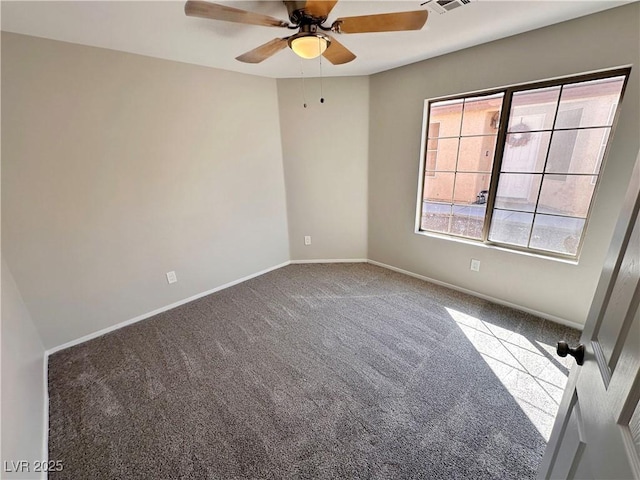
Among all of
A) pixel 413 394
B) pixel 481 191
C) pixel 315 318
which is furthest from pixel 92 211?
pixel 481 191

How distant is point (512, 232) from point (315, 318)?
2.10 m

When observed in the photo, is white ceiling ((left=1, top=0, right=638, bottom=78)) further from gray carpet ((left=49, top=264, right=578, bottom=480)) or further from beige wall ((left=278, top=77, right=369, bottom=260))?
gray carpet ((left=49, top=264, right=578, bottom=480))

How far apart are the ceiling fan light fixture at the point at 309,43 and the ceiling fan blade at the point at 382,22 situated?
101 mm

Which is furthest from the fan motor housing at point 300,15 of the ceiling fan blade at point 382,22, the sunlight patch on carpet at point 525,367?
the sunlight patch on carpet at point 525,367

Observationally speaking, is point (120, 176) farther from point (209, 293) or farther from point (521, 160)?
point (521, 160)

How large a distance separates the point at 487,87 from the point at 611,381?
8.58 ft

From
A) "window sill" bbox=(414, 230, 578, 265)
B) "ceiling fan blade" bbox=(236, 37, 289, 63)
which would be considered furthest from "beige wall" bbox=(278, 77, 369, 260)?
"ceiling fan blade" bbox=(236, 37, 289, 63)

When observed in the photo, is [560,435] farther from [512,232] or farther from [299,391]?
[512,232]

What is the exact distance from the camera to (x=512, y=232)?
2611 mm

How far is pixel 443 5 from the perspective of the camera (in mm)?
1702

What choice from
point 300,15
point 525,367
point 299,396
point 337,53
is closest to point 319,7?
point 300,15

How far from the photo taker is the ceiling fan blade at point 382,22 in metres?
1.43

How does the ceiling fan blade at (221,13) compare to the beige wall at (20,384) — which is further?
the ceiling fan blade at (221,13)

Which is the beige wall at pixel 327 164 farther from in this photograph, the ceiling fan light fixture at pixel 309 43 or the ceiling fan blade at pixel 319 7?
the ceiling fan blade at pixel 319 7
